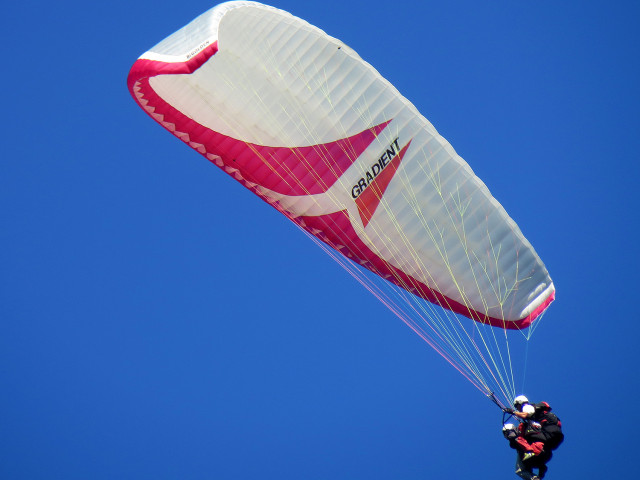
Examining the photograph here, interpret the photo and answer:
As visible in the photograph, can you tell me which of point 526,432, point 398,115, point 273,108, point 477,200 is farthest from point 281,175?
point 526,432

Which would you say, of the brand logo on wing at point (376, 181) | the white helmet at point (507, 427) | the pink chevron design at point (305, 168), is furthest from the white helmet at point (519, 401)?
the brand logo on wing at point (376, 181)

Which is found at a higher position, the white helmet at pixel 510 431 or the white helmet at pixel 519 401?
the white helmet at pixel 519 401

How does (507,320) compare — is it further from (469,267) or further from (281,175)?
(281,175)

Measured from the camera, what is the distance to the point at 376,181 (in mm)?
9953

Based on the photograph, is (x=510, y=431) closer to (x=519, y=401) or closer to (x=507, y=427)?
(x=507, y=427)

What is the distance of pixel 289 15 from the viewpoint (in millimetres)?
9719

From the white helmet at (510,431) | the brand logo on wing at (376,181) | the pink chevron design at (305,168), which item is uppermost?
the brand logo on wing at (376,181)

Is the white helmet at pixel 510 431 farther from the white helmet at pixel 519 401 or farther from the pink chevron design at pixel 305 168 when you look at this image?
the pink chevron design at pixel 305 168

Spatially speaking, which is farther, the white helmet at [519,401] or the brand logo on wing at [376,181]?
the brand logo on wing at [376,181]

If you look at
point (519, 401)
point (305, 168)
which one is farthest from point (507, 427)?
point (305, 168)

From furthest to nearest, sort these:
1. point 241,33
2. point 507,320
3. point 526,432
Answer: point 507,320 < point 241,33 < point 526,432

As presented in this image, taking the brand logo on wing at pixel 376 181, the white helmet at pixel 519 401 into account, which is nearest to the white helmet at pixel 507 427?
the white helmet at pixel 519 401

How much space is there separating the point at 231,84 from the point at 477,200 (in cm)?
322

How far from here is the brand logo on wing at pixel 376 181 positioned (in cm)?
981
